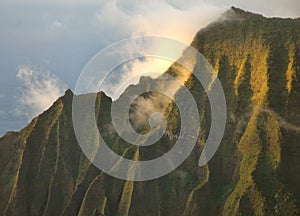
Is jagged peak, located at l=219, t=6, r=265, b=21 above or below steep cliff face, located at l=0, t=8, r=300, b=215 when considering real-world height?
above

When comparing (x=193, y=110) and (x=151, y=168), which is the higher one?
(x=193, y=110)

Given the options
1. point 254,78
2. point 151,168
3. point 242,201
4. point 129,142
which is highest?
point 254,78

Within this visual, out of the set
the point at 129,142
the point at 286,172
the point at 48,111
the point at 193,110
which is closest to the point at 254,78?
the point at 193,110

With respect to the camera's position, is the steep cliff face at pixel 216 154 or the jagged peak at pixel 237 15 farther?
the jagged peak at pixel 237 15

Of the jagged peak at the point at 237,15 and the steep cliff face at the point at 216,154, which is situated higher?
the jagged peak at the point at 237,15

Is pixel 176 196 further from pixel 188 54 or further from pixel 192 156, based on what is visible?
pixel 188 54

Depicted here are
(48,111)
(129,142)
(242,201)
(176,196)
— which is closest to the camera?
(242,201)

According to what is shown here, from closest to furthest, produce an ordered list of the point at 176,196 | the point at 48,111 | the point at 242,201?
the point at 242,201, the point at 176,196, the point at 48,111

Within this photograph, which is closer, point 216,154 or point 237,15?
point 216,154
